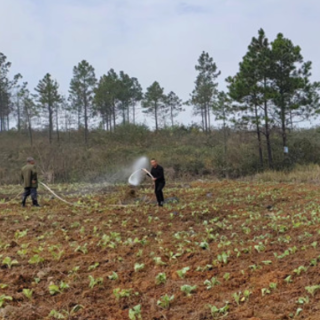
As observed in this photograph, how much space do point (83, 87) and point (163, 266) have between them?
43.4 metres

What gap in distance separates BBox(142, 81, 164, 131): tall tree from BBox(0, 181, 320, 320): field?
143ft

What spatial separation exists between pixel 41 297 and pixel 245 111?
2452cm

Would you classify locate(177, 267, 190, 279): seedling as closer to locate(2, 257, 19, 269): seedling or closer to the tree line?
locate(2, 257, 19, 269): seedling

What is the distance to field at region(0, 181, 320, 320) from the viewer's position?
165 inches

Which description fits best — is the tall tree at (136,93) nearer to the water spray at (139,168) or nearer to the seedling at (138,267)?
the water spray at (139,168)

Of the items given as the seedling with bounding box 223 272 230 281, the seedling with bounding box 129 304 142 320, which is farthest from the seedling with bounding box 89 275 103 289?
the seedling with bounding box 223 272 230 281

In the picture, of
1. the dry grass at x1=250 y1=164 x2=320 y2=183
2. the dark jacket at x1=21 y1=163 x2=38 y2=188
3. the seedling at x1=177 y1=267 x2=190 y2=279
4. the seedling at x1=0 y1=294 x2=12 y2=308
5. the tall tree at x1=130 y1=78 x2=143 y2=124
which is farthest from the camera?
the tall tree at x1=130 y1=78 x2=143 y2=124

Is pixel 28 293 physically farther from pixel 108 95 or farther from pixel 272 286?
pixel 108 95

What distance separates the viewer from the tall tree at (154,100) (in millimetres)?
53294

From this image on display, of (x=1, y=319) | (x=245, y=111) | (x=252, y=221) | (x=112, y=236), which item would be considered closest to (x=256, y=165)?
(x=245, y=111)

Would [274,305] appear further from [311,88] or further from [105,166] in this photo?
[105,166]

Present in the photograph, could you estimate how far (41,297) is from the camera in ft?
15.9

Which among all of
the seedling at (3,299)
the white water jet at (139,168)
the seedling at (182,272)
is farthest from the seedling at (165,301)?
the white water jet at (139,168)

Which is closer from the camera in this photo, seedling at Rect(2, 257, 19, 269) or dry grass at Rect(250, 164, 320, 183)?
seedling at Rect(2, 257, 19, 269)
